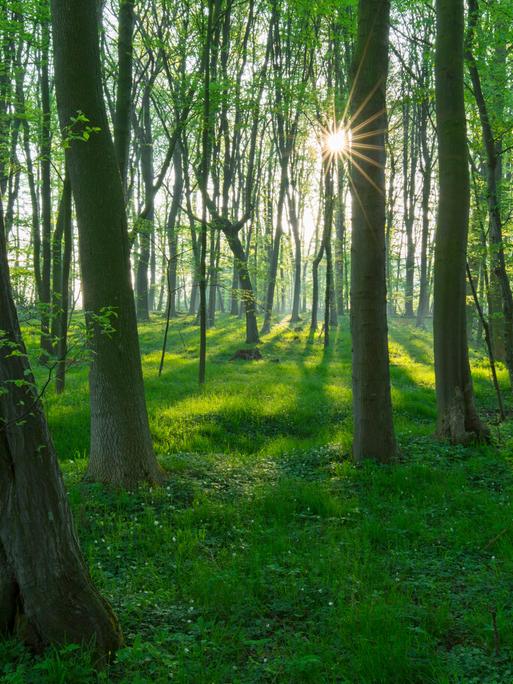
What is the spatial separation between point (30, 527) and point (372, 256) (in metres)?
5.47

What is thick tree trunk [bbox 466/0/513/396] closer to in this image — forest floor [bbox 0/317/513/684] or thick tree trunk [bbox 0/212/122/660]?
forest floor [bbox 0/317/513/684]

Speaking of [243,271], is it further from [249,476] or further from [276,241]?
[249,476]

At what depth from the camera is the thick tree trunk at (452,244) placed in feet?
25.8

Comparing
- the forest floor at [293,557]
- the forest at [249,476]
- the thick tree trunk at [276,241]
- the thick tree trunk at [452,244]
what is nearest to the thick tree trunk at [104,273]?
the forest at [249,476]

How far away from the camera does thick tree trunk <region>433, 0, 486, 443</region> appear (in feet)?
25.8

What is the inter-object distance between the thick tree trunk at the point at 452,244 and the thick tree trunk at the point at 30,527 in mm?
6354

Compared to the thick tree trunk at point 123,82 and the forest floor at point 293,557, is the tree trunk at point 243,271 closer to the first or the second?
the thick tree trunk at point 123,82

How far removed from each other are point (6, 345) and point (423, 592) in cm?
351

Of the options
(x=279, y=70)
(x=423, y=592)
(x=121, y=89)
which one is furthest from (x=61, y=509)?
(x=279, y=70)

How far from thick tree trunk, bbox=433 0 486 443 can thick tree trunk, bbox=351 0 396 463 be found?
1.28 meters

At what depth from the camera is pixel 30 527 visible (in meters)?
2.97

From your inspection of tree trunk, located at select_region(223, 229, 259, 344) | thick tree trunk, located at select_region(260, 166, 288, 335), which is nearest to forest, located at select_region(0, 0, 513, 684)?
tree trunk, located at select_region(223, 229, 259, 344)

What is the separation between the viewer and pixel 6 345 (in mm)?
2871

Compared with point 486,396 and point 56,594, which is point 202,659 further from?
point 486,396
